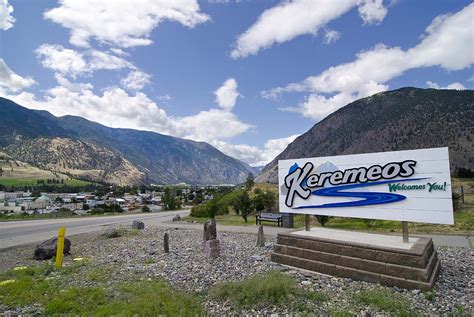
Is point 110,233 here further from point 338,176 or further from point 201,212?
point 201,212

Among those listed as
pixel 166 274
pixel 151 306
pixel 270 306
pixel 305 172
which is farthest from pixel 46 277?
pixel 305 172

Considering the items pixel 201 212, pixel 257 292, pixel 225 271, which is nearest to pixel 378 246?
pixel 257 292

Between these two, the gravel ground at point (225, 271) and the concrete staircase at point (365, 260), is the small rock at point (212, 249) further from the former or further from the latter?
the concrete staircase at point (365, 260)

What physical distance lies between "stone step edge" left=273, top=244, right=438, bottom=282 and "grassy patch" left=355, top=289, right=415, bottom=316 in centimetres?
79

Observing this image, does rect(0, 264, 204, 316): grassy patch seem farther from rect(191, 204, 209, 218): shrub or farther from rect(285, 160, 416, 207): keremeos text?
rect(191, 204, 209, 218): shrub

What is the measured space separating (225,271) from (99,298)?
3.63 meters

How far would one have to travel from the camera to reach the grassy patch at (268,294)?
21.5 feet

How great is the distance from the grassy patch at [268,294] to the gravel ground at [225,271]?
209 millimetres

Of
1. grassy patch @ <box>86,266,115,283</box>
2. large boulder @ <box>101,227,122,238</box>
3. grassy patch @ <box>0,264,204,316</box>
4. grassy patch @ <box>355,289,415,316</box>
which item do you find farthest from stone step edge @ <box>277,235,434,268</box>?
large boulder @ <box>101,227,122,238</box>

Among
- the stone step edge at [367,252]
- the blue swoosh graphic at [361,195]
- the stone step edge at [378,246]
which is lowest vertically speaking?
the stone step edge at [367,252]

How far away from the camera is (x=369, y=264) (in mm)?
8031

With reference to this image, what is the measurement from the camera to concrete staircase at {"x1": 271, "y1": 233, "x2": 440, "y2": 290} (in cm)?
739

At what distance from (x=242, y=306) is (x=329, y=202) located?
17.1ft

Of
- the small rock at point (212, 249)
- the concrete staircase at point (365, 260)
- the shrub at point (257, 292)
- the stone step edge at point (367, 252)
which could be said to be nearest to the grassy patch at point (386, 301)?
the concrete staircase at point (365, 260)
